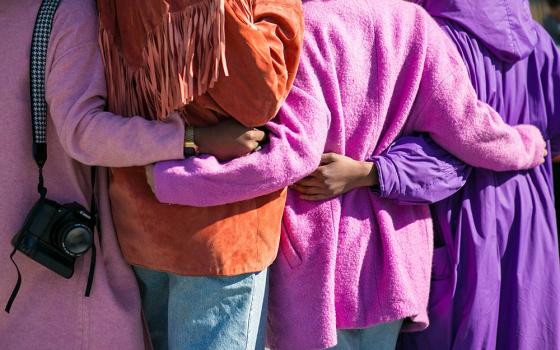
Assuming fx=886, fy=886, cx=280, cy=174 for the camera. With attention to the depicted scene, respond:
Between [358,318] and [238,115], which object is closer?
[238,115]

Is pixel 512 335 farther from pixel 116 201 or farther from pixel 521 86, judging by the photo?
pixel 116 201

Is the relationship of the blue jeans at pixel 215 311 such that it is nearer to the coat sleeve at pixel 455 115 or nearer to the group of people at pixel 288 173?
the group of people at pixel 288 173

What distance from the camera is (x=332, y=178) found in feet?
7.72

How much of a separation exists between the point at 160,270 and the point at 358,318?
0.57 meters

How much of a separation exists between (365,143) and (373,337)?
0.55m

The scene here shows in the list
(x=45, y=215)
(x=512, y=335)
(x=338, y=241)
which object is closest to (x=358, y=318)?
(x=338, y=241)

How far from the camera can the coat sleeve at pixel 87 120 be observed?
81.9 inches

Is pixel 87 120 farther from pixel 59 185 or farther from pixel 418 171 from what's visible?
pixel 418 171

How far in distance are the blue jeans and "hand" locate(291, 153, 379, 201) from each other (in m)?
0.26

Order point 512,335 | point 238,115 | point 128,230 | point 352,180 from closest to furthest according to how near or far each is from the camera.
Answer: point 238,115 < point 128,230 < point 352,180 < point 512,335

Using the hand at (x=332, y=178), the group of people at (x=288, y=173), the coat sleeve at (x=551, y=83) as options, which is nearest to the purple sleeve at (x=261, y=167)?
the group of people at (x=288, y=173)

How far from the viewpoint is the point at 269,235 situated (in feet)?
7.29

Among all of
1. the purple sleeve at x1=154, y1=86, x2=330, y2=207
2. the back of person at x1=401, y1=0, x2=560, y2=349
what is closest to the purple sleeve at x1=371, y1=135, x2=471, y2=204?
the back of person at x1=401, y1=0, x2=560, y2=349

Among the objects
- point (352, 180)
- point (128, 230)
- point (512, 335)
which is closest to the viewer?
point (128, 230)
